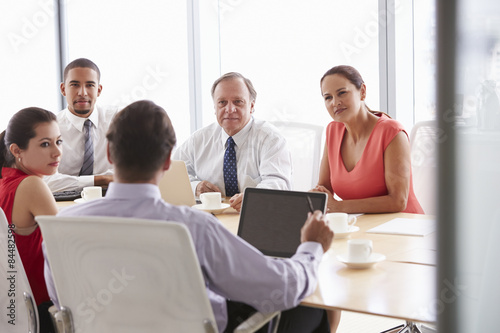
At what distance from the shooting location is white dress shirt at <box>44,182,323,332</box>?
1.29 metres

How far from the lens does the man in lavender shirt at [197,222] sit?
1297 mm

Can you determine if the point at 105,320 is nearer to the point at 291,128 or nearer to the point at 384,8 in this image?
the point at 291,128

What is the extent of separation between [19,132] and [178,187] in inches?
31.2

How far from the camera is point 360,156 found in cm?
276

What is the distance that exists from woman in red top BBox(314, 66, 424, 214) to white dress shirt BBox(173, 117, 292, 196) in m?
0.24

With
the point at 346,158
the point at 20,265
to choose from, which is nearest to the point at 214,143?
the point at 346,158

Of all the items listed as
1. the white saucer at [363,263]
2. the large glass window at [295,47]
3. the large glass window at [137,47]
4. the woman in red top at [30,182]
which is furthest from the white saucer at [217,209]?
the large glass window at [137,47]

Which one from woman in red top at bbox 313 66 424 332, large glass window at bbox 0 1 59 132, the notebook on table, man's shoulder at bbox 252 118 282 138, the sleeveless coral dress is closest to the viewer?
the notebook on table

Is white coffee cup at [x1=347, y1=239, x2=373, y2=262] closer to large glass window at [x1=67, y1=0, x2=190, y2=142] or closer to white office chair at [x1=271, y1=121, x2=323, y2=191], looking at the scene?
white office chair at [x1=271, y1=121, x2=323, y2=191]

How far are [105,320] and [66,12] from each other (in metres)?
4.98

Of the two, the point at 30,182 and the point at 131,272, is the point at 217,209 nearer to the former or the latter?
the point at 30,182

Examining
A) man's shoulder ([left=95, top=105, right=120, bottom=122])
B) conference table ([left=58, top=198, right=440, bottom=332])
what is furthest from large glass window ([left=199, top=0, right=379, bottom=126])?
conference table ([left=58, top=198, right=440, bottom=332])

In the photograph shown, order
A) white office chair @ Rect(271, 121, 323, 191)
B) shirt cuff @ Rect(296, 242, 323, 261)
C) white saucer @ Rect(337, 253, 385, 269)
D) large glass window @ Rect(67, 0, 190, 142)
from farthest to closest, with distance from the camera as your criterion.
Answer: large glass window @ Rect(67, 0, 190, 142), white office chair @ Rect(271, 121, 323, 191), white saucer @ Rect(337, 253, 385, 269), shirt cuff @ Rect(296, 242, 323, 261)

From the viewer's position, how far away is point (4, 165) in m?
2.13
